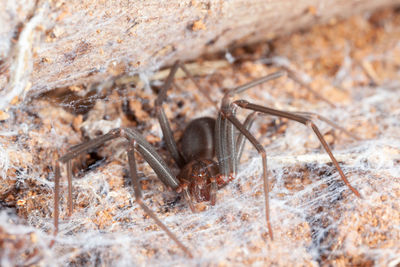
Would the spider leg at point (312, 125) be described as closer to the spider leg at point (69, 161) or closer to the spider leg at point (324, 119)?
the spider leg at point (324, 119)

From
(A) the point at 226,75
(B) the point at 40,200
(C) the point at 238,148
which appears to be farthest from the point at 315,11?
(B) the point at 40,200

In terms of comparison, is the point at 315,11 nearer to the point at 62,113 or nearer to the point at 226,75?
the point at 226,75

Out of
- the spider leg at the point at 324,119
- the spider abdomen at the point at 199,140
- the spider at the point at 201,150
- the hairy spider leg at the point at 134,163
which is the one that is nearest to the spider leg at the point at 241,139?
the spider at the point at 201,150

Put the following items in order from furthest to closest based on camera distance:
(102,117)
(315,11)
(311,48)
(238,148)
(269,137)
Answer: (311,48) < (315,11) < (269,137) < (102,117) < (238,148)

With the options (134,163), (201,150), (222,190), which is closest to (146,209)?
(134,163)

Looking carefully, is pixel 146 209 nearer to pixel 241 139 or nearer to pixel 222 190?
pixel 222 190

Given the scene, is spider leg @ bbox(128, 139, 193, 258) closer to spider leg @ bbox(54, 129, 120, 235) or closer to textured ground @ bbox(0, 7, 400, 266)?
textured ground @ bbox(0, 7, 400, 266)

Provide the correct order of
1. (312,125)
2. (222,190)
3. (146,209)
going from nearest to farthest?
(146,209)
(312,125)
(222,190)
